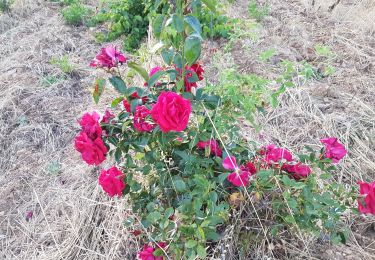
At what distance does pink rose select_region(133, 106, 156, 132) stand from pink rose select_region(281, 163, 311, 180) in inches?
22.8

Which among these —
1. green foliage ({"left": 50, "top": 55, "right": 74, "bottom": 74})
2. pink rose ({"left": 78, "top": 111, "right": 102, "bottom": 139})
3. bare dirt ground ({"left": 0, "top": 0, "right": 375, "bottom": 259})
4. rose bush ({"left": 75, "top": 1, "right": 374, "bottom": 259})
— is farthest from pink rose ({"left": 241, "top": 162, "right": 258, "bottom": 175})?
green foliage ({"left": 50, "top": 55, "right": 74, "bottom": 74})

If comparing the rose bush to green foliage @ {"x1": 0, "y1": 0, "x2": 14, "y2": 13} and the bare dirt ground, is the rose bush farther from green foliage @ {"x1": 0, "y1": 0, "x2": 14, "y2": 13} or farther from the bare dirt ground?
green foliage @ {"x1": 0, "y1": 0, "x2": 14, "y2": 13}

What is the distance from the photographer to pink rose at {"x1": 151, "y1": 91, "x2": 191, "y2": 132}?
1081 mm

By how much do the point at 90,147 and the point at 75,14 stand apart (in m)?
2.92

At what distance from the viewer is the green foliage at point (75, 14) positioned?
3.73 meters

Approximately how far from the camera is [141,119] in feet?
4.35

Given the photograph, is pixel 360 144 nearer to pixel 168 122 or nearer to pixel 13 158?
pixel 168 122

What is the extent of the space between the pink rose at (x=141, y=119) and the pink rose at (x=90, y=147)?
0.48 feet

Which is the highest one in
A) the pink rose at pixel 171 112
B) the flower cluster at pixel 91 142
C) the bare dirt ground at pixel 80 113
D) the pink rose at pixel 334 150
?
the pink rose at pixel 171 112

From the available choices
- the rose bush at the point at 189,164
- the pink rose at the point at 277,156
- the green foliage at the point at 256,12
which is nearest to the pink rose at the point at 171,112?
the rose bush at the point at 189,164

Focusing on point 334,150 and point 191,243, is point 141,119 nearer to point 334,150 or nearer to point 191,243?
point 191,243

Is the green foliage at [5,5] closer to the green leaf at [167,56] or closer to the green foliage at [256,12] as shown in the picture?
the green foliage at [256,12]

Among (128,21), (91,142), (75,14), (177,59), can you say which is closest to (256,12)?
(128,21)

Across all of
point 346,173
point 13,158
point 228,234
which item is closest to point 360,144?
point 346,173
